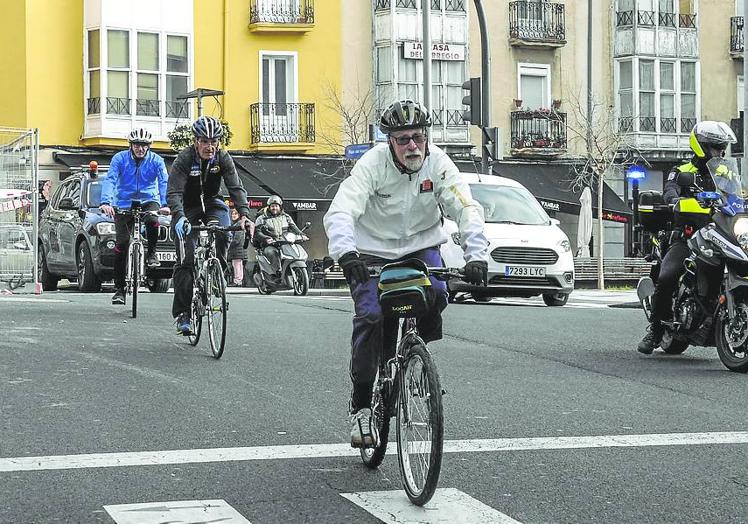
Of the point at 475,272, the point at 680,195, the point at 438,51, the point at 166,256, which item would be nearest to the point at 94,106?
the point at 438,51

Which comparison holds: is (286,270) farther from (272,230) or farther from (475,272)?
(475,272)

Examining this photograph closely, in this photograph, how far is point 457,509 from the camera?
5.83m

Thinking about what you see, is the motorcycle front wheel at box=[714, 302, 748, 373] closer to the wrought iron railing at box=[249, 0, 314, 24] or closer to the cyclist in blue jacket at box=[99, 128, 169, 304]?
the cyclist in blue jacket at box=[99, 128, 169, 304]

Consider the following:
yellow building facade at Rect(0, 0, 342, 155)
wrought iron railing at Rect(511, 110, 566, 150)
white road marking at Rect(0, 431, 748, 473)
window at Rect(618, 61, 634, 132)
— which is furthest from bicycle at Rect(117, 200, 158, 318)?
window at Rect(618, 61, 634, 132)

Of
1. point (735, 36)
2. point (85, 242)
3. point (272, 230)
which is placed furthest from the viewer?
point (735, 36)

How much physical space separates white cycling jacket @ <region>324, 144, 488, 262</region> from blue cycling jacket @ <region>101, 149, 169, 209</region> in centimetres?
835

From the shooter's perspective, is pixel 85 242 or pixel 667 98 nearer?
pixel 85 242

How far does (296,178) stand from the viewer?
40.1 m

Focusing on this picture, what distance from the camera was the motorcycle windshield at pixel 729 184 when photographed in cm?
1107

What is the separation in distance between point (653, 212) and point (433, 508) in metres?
6.24

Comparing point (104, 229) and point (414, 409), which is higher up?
point (104, 229)

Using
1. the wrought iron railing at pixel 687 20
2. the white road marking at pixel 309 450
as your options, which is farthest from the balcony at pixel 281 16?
the white road marking at pixel 309 450

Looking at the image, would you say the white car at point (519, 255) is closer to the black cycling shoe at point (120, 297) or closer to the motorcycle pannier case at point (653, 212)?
the black cycling shoe at point (120, 297)

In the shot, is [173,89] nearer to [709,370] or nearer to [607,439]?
[709,370]
